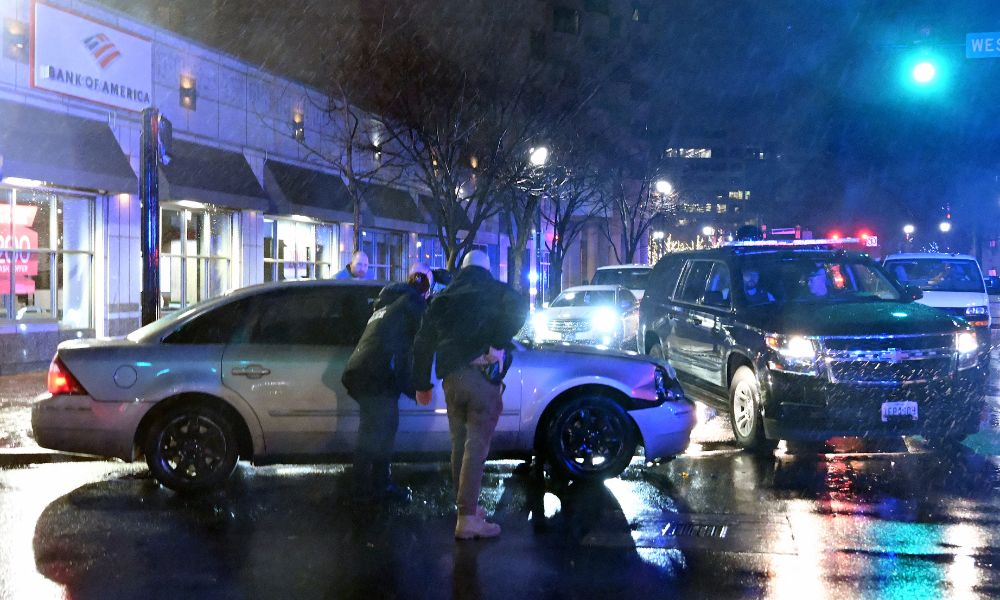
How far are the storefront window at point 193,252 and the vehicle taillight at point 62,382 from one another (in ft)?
39.6

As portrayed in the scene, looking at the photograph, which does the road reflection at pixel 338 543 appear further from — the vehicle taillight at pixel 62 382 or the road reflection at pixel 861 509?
the vehicle taillight at pixel 62 382

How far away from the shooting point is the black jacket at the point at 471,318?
19.4 feet

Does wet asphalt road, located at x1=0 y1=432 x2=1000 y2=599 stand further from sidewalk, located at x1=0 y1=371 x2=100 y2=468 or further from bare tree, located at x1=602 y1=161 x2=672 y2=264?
bare tree, located at x1=602 y1=161 x2=672 y2=264

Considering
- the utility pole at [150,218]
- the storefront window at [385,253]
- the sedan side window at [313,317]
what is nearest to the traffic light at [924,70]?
the sedan side window at [313,317]

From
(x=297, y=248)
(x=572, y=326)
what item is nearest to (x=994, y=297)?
(x=572, y=326)

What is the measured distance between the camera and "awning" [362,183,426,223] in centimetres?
2680

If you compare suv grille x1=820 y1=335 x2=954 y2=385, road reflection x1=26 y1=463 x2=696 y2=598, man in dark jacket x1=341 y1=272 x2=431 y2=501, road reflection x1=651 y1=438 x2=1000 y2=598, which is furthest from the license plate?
man in dark jacket x1=341 y1=272 x2=431 y2=501

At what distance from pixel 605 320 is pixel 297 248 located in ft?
29.3

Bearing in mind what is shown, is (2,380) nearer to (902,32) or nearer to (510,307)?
(510,307)

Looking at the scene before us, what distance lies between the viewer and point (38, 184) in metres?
16.0

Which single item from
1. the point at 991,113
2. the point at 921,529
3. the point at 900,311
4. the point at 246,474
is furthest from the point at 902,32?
the point at 991,113

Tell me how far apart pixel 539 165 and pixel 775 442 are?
62.0 ft

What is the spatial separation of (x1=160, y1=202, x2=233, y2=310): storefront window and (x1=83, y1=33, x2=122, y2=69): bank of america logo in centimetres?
313

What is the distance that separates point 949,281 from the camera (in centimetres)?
1811
